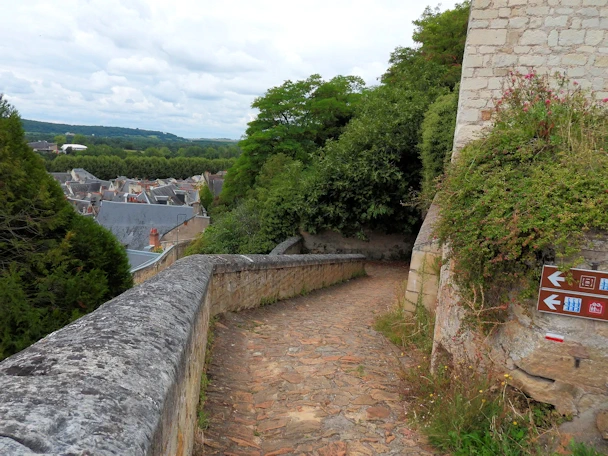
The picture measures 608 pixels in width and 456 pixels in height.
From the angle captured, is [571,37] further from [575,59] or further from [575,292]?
[575,292]

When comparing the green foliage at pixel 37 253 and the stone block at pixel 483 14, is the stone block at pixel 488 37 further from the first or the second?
the green foliage at pixel 37 253

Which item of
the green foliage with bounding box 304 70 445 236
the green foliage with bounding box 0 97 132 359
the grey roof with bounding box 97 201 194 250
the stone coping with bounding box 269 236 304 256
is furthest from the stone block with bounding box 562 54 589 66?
the grey roof with bounding box 97 201 194 250

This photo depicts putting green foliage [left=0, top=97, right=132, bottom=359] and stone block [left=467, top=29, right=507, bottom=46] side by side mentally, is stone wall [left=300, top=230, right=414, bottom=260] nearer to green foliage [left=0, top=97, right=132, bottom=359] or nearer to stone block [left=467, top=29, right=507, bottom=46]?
green foliage [left=0, top=97, right=132, bottom=359]

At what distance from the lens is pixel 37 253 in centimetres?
636

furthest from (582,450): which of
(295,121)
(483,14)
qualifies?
(295,121)

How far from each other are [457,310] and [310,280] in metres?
5.20

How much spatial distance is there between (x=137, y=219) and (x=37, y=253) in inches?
1139

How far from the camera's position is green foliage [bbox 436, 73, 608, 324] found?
2.83 meters

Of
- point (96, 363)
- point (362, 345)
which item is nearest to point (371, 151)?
point (362, 345)

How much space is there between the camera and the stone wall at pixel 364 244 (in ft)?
53.1

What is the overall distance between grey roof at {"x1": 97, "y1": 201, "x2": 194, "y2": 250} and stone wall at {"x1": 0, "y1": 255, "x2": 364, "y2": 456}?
105 ft

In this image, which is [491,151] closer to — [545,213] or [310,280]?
[545,213]

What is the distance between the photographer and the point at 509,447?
108 inches

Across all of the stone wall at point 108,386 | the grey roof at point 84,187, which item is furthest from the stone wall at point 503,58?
the grey roof at point 84,187
